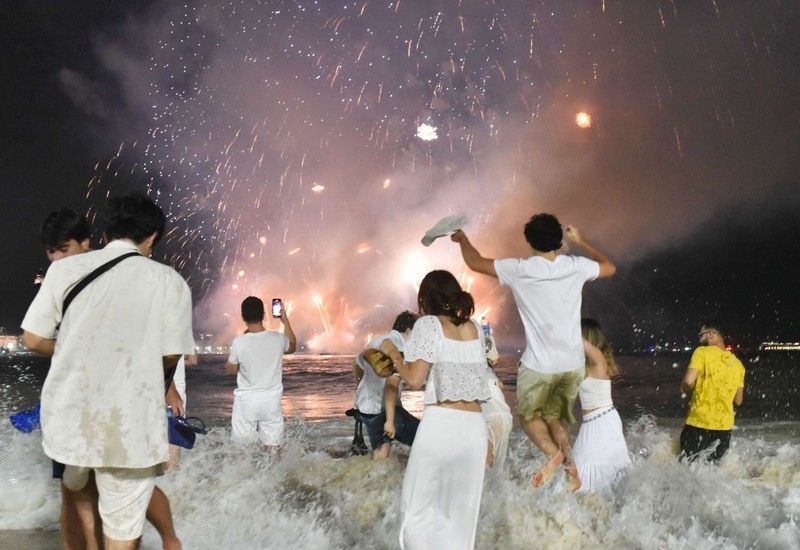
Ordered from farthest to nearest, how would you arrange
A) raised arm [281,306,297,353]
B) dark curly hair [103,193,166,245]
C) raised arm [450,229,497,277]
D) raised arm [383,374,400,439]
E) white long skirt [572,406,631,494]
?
raised arm [281,306,297,353]
raised arm [383,374,400,439]
white long skirt [572,406,631,494]
raised arm [450,229,497,277]
dark curly hair [103,193,166,245]

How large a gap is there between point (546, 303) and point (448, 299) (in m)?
0.94

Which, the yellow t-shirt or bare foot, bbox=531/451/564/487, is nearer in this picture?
bare foot, bbox=531/451/564/487

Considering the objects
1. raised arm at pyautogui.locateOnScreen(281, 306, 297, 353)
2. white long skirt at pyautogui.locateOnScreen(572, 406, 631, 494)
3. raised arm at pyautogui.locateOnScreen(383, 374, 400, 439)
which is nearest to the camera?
white long skirt at pyautogui.locateOnScreen(572, 406, 631, 494)

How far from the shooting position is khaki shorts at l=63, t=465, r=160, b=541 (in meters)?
2.83

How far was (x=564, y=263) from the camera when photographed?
4.54 m

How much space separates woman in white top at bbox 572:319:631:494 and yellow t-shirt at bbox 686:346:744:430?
1348 mm

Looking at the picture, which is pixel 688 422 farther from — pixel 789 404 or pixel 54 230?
pixel 789 404

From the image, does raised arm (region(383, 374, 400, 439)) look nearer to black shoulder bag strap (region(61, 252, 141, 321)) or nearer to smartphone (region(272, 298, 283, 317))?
smartphone (region(272, 298, 283, 317))

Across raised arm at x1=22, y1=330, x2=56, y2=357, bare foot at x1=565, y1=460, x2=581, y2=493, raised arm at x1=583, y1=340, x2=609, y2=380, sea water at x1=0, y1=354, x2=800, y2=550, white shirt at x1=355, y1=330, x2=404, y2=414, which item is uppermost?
raised arm at x1=22, y1=330, x2=56, y2=357

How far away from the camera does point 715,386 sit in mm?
6500

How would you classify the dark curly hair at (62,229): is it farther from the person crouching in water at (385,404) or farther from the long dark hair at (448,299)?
the person crouching in water at (385,404)

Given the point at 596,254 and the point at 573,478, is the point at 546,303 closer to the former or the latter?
the point at 596,254

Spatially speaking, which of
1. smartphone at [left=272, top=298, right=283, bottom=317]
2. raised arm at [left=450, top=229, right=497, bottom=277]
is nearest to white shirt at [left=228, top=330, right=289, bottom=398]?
smartphone at [left=272, top=298, right=283, bottom=317]

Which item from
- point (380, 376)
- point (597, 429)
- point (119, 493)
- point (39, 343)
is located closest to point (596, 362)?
point (597, 429)
